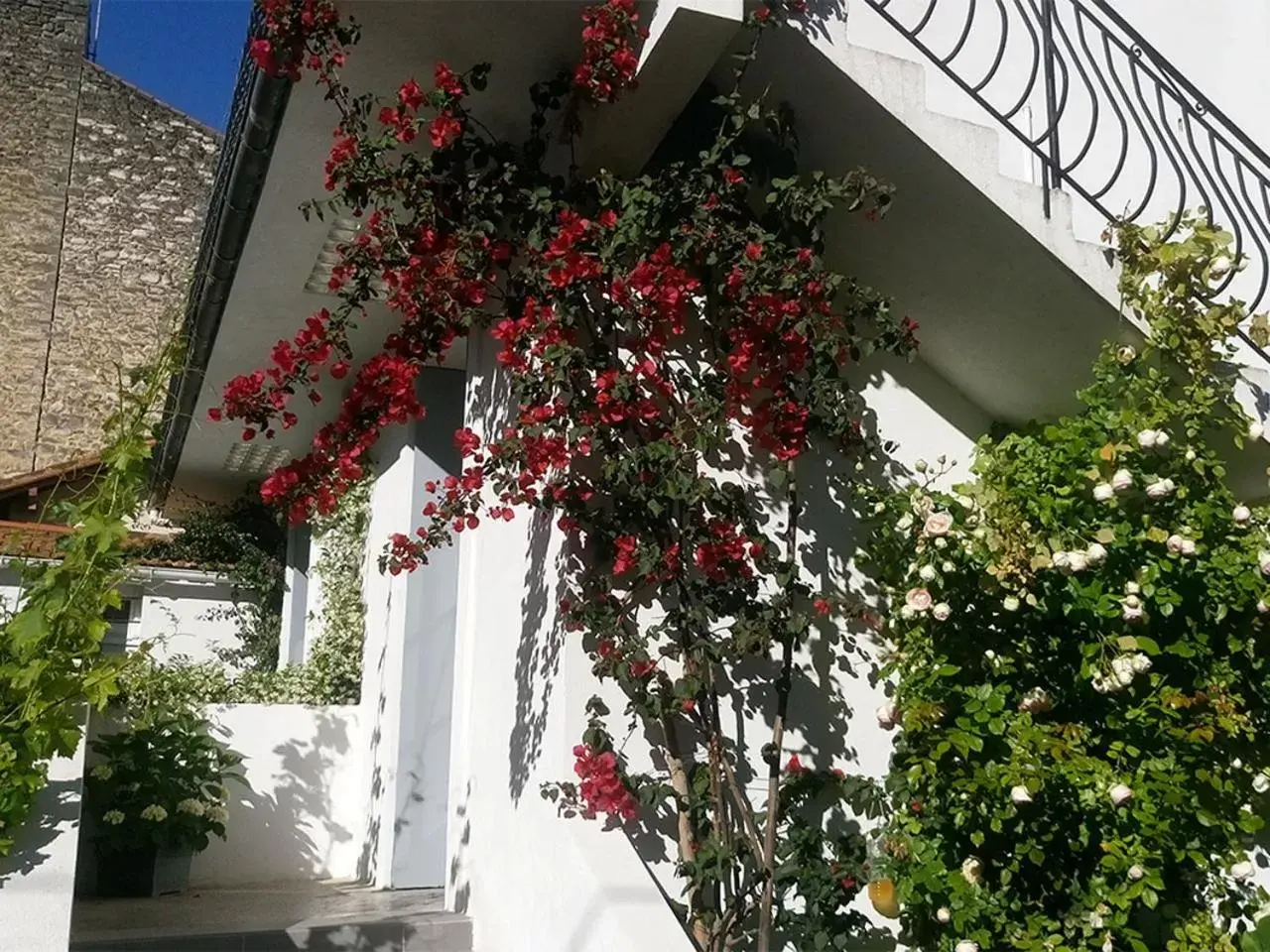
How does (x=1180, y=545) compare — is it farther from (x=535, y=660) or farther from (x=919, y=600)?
(x=535, y=660)

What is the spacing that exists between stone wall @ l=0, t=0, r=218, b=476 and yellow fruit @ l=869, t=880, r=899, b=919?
1348 cm

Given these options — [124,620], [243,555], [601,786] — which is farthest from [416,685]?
[124,620]

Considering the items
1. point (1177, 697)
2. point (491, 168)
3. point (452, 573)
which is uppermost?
point (491, 168)

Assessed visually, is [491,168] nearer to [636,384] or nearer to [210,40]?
[636,384]

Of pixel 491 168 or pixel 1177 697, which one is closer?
pixel 1177 697

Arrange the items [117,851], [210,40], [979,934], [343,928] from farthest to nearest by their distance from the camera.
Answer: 1. [210,40]
2. [117,851]
3. [343,928]
4. [979,934]

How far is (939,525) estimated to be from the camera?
4.27 m

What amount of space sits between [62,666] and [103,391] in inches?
530

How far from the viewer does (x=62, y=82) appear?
17.0 m

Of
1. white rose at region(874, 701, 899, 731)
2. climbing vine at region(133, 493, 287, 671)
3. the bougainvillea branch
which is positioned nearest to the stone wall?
climbing vine at region(133, 493, 287, 671)

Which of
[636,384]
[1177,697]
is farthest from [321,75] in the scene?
[1177,697]

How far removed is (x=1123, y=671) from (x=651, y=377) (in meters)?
1.86

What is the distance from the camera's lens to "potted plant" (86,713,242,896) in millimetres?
6328

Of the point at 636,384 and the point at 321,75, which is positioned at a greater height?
the point at 321,75
